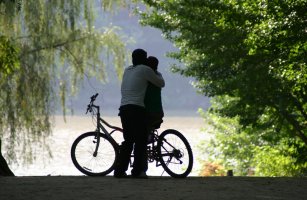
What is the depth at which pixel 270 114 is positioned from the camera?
686 inches

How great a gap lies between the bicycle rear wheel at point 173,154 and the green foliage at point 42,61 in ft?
26.2

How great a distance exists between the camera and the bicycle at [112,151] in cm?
936

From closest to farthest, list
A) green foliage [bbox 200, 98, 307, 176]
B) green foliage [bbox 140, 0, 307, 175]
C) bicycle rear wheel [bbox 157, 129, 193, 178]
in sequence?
bicycle rear wheel [bbox 157, 129, 193, 178], green foliage [bbox 140, 0, 307, 175], green foliage [bbox 200, 98, 307, 176]

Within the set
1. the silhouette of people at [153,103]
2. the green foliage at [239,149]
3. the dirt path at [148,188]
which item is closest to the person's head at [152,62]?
the silhouette of people at [153,103]

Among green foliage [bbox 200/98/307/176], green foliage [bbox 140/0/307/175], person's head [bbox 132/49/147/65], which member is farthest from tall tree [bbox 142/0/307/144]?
green foliage [bbox 200/98/307/176]

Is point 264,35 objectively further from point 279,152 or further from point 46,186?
point 279,152

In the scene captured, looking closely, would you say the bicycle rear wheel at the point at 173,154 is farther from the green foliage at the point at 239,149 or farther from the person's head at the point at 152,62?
the green foliage at the point at 239,149

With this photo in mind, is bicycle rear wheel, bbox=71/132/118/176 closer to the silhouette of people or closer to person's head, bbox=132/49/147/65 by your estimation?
the silhouette of people

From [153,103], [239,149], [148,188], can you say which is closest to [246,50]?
[153,103]

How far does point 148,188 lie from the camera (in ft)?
25.7

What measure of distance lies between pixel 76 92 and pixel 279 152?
5881 mm

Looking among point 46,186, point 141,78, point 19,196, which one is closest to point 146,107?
point 141,78

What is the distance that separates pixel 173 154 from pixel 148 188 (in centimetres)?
165

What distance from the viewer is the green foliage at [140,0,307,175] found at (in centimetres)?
1130
